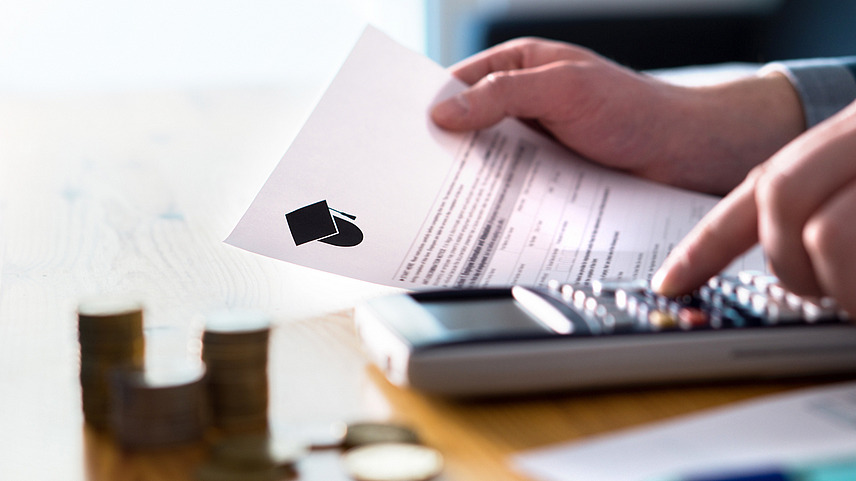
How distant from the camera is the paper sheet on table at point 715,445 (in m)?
0.29

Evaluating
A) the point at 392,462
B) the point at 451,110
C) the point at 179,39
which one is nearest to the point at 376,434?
the point at 392,462

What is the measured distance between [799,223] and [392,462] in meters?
0.22

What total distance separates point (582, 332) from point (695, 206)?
1.38ft

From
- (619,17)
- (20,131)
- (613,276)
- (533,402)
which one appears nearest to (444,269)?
(613,276)

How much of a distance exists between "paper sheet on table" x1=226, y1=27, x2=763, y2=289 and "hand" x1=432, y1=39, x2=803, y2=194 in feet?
0.11

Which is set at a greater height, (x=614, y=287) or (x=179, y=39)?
(x=179, y=39)

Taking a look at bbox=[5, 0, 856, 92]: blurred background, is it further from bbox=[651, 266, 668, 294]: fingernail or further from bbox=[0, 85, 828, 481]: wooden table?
bbox=[651, 266, 668, 294]: fingernail

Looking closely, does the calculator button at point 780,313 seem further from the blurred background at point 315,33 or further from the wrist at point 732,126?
the blurred background at point 315,33

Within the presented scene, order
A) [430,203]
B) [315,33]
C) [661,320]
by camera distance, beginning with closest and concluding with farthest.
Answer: [661,320] < [430,203] < [315,33]

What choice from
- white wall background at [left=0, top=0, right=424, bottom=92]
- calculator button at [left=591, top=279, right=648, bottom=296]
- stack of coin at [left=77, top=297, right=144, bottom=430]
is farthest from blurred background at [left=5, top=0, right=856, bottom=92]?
stack of coin at [left=77, top=297, right=144, bottom=430]

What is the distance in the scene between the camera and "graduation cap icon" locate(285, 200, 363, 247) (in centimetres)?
60

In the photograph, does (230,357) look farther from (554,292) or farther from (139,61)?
(139,61)

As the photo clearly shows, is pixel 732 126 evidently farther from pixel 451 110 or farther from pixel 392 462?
pixel 392 462

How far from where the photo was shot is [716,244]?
449 mm
